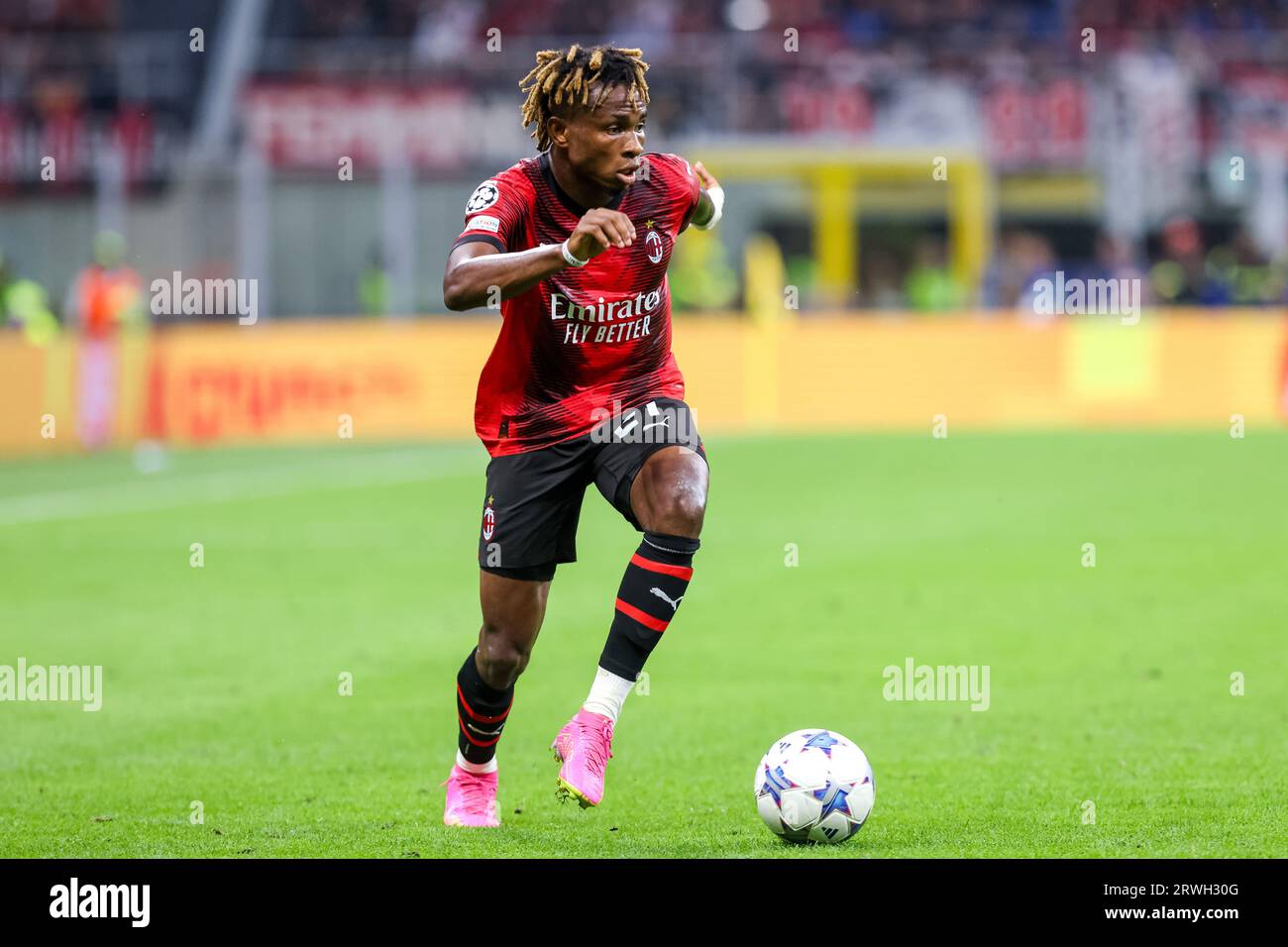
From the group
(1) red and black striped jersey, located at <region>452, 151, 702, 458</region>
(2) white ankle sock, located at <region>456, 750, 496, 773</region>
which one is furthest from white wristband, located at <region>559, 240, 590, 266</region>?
(2) white ankle sock, located at <region>456, 750, 496, 773</region>

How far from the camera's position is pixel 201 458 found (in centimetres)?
2178

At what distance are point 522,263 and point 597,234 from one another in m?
0.25

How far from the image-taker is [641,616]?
19.1 feet

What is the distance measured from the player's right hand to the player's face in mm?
499

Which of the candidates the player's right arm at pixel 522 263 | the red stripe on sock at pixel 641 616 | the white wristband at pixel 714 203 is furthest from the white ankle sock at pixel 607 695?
the white wristband at pixel 714 203

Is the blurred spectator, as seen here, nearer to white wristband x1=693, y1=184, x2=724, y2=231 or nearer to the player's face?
white wristband x1=693, y1=184, x2=724, y2=231

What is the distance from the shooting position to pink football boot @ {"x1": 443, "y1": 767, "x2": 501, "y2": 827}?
6172 millimetres

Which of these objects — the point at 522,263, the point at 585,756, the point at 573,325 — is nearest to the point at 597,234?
the point at 522,263

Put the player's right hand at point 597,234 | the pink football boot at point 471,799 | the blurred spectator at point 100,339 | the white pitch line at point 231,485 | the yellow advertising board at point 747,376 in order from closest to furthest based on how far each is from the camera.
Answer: the player's right hand at point 597,234 < the pink football boot at point 471,799 < the white pitch line at point 231,485 < the blurred spectator at point 100,339 < the yellow advertising board at point 747,376

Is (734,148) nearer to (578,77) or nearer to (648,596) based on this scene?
(578,77)

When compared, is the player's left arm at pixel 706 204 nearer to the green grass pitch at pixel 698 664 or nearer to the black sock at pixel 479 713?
the black sock at pixel 479 713

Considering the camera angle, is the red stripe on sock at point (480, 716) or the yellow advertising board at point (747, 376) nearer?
the red stripe on sock at point (480, 716)

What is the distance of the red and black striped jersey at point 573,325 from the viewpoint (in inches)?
238
